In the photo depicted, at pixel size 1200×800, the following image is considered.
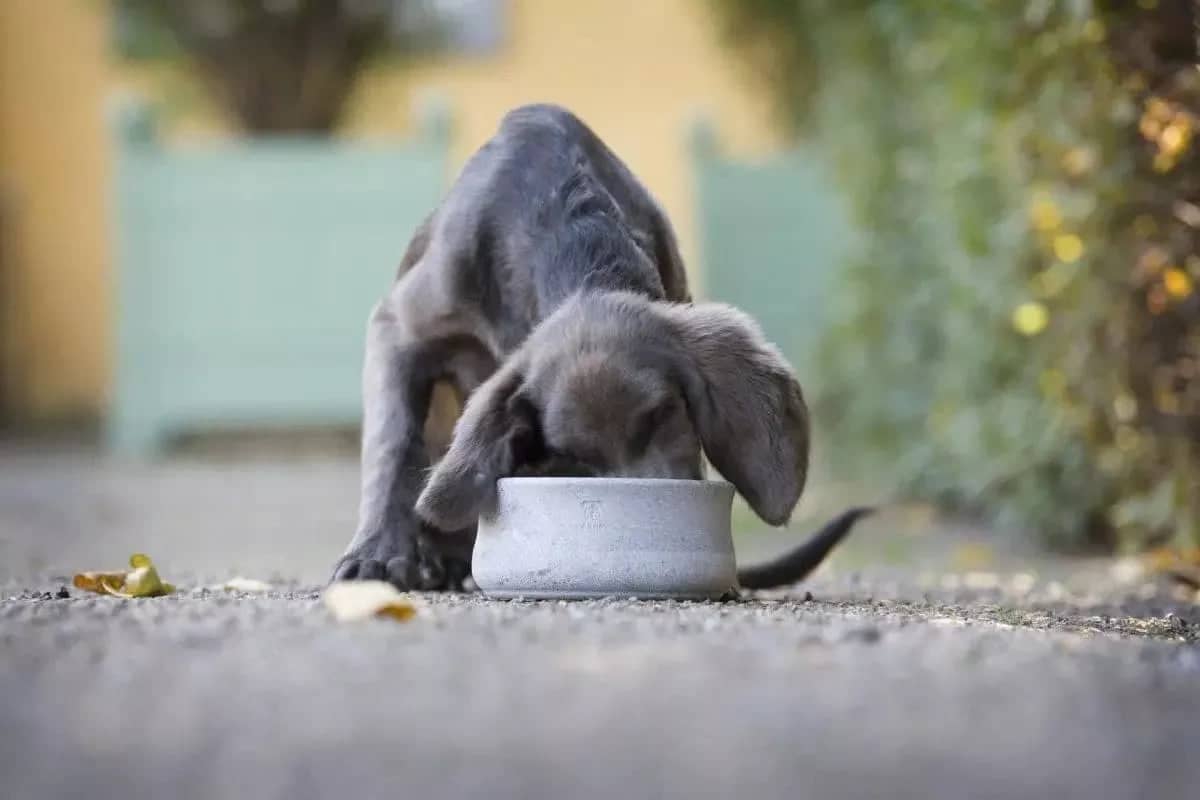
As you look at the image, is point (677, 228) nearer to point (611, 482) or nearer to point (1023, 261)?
point (1023, 261)

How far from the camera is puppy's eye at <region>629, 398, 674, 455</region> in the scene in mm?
3621

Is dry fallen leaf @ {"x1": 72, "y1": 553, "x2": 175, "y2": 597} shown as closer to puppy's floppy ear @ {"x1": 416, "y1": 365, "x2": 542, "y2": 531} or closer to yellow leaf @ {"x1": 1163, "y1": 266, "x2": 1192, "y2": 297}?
puppy's floppy ear @ {"x1": 416, "y1": 365, "x2": 542, "y2": 531}

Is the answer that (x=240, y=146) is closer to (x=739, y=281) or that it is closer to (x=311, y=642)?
(x=739, y=281)

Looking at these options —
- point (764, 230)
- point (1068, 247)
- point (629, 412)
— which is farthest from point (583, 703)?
point (764, 230)

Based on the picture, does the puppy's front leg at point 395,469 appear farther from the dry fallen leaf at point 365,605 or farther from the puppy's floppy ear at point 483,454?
the dry fallen leaf at point 365,605

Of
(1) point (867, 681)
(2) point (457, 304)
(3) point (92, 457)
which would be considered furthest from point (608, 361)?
(3) point (92, 457)

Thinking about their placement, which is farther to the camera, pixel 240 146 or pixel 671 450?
pixel 240 146

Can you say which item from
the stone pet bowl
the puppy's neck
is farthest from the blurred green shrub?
the stone pet bowl

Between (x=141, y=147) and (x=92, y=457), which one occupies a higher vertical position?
(x=141, y=147)

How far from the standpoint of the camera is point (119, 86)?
15398 millimetres

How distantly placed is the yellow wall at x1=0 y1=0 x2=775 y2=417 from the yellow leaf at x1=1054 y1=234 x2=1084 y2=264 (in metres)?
8.86

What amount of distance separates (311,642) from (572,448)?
40.5 inches

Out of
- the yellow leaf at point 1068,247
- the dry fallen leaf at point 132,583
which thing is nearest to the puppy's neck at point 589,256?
the dry fallen leaf at point 132,583

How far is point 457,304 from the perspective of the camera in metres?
4.32
